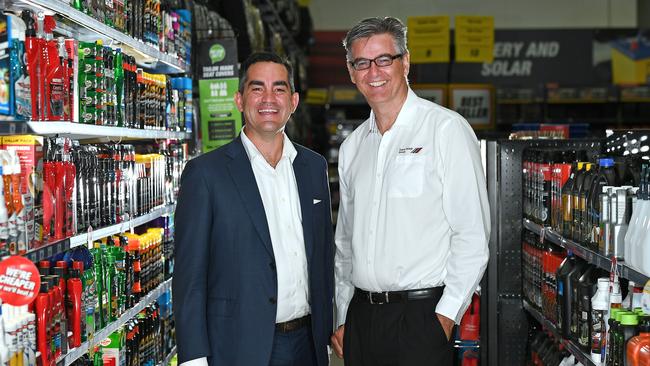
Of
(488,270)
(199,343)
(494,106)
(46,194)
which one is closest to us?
(46,194)

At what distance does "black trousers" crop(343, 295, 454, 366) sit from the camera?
3.04 meters

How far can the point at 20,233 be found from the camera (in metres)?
2.38

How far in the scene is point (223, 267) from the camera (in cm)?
305

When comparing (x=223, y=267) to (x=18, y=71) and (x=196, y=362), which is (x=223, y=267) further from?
(x=18, y=71)

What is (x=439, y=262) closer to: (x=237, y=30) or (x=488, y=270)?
(x=488, y=270)

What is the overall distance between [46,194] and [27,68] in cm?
41

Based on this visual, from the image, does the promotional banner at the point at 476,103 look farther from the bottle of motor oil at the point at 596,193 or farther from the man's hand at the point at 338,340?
the man's hand at the point at 338,340

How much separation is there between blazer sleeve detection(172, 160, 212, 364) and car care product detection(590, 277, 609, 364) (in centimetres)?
146

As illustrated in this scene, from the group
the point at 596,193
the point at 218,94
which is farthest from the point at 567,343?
the point at 218,94

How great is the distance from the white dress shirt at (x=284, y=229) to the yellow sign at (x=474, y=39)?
9996mm

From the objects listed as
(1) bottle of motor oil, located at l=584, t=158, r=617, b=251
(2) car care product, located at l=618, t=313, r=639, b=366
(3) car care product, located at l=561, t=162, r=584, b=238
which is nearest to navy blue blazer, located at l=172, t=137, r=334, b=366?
(2) car care product, located at l=618, t=313, r=639, b=366

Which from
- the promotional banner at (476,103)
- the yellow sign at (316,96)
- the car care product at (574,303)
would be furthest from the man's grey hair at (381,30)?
the yellow sign at (316,96)

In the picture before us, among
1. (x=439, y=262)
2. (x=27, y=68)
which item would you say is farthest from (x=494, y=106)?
(x=27, y=68)

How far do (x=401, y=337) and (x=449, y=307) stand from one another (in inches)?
7.9
